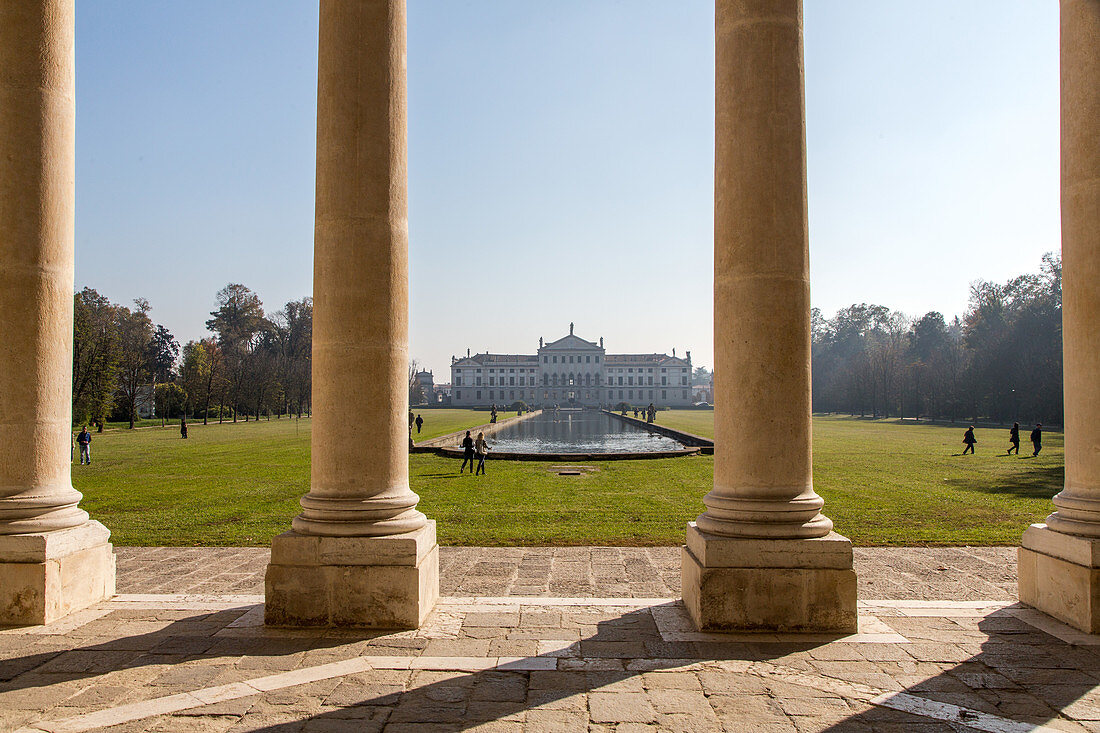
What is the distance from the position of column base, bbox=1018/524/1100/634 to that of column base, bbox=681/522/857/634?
120 inches

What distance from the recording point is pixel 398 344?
10.2 meters

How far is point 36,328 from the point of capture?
10281 millimetres

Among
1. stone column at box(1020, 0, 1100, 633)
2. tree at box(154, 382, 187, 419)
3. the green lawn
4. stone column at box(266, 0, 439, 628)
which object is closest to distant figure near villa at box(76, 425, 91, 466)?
the green lawn

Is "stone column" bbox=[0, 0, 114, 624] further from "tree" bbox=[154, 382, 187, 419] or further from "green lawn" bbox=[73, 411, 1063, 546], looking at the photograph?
"tree" bbox=[154, 382, 187, 419]

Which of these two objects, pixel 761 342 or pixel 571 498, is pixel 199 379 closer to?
pixel 571 498

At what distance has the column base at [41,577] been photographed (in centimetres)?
970

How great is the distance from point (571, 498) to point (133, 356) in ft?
282

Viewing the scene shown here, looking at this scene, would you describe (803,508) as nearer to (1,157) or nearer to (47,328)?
(47,328)

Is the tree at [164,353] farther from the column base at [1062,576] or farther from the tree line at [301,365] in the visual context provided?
the column base at [1062,576]

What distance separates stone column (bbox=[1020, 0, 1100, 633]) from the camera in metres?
9.85

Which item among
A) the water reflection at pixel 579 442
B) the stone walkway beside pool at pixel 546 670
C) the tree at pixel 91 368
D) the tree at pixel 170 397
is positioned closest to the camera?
the stone walkway beside pool at pixel 546 670

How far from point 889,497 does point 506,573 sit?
1712cm

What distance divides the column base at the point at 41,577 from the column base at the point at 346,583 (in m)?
3.05

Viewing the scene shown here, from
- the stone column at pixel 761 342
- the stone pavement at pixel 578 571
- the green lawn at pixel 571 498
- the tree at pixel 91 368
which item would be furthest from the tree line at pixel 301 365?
the stone column at pixel 761 342
